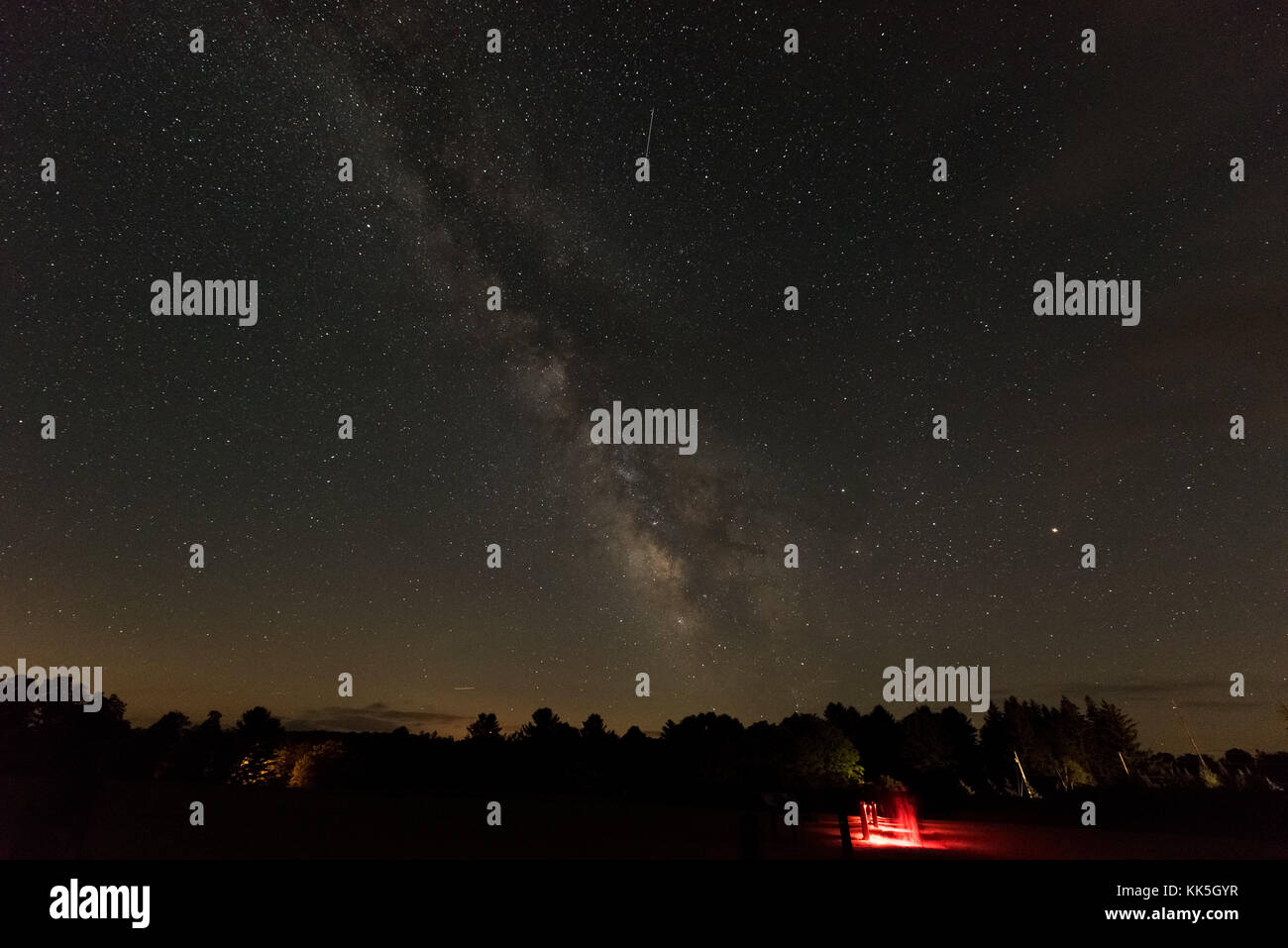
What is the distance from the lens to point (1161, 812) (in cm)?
2648

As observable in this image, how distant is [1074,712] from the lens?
254 feet

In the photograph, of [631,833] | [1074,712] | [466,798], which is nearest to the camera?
[631,833]

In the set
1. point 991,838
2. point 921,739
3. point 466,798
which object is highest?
point 991,838

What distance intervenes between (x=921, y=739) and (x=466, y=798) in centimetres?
4861
